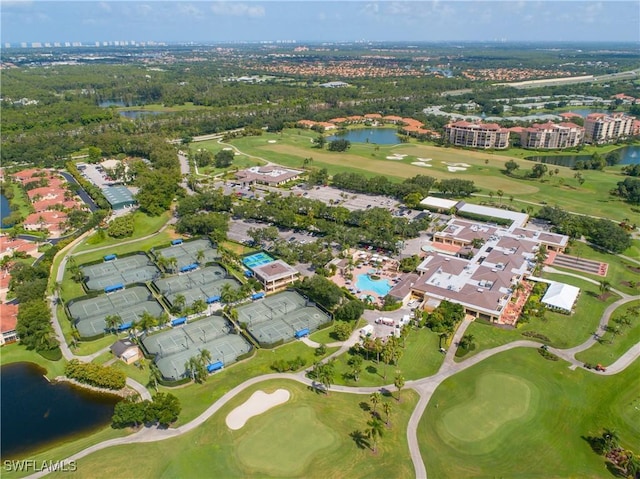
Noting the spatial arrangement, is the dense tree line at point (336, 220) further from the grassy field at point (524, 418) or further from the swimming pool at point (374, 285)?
the grassy field at point (524, 418)

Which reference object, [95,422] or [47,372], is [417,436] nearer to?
[95,422]

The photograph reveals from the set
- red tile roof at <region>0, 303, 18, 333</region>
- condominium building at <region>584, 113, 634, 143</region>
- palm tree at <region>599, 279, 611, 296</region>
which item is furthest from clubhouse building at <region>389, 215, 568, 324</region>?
condominium building at <region>584, 113, 634, 143</region>

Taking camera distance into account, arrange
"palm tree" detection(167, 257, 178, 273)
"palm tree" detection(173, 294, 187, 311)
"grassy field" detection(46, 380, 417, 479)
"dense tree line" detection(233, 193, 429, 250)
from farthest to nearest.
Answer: "dense tree line" detection(233, 193, 429, 250) → "palm tree" detection(167, 257, 178, 273) → "palm tree" detection(173, 294, 187, 311) → "grassy field" detection(46, 380, 417, 479)

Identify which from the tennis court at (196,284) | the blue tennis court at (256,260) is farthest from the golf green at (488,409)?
the blue tennis court at (256,260)

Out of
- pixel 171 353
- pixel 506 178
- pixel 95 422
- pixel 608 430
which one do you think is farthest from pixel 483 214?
pixel 95 422

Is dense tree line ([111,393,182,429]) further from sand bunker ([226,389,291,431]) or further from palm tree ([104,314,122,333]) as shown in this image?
palm tree ([104,314,122,333])

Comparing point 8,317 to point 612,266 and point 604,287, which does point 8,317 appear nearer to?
point 604,287

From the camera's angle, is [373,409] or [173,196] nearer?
[373,409]
